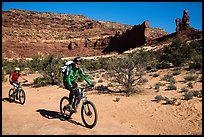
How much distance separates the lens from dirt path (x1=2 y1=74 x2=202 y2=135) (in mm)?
5867

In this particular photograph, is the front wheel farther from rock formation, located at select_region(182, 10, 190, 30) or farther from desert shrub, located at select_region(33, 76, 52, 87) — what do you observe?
rock formation, located at select_region(182, 10, 190, 30)

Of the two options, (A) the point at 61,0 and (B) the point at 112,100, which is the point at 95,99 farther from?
(A) the point at 61,0

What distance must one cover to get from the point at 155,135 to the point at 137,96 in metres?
4.56

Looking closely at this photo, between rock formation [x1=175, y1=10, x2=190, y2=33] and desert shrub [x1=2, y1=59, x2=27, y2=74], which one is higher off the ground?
rock formation [x1=175, y1=10, x2=190, y2=33]

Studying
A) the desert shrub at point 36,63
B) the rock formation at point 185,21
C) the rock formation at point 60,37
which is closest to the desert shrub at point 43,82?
the desert shrub at point 36,63

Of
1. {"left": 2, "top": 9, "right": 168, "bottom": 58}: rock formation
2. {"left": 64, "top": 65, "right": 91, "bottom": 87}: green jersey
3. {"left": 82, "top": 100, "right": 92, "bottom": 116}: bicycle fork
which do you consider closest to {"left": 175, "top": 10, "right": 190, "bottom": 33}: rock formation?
{"left": 2, "top": 9, "right": 168, "bottom": 58}: rock formation

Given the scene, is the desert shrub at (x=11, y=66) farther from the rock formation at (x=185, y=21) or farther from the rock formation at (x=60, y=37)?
the rock formation at (x=185, y=21)

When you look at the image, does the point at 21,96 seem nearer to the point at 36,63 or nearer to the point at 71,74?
the point at 71,74

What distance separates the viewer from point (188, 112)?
23.2 feet

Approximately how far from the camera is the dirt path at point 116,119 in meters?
5.87

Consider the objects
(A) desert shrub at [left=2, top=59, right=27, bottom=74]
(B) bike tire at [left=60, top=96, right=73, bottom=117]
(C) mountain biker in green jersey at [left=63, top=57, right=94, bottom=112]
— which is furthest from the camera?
(A) desert shrub at [left=2, top=59, right=27, bottom=74]

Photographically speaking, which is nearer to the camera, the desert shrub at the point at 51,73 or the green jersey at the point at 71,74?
the green jersey at the point at 71,74

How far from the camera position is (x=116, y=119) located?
22.9ft

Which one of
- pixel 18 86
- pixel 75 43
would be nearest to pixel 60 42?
pixel 75 43
